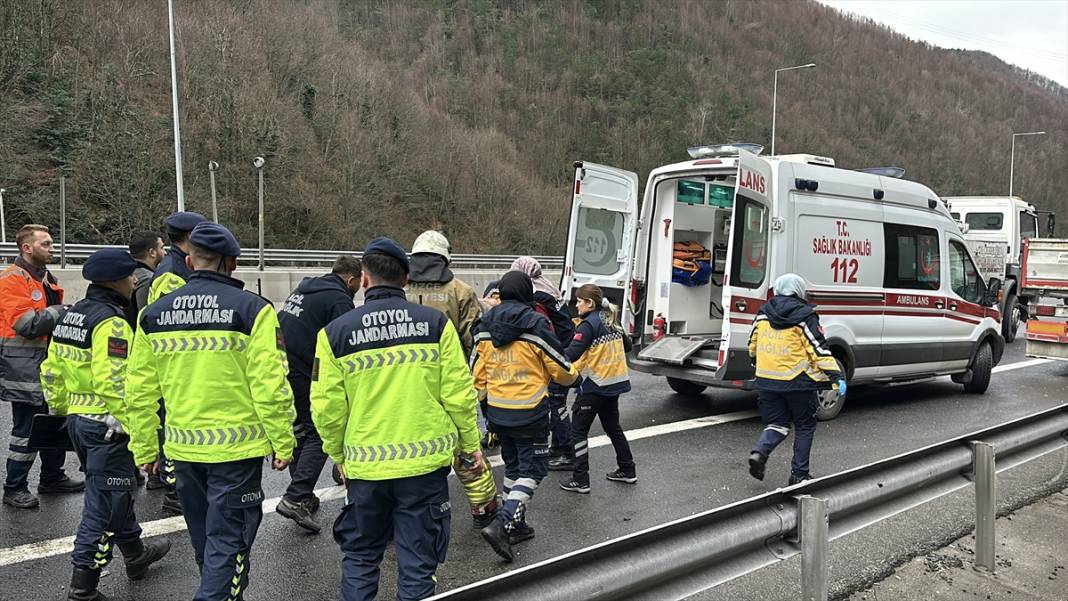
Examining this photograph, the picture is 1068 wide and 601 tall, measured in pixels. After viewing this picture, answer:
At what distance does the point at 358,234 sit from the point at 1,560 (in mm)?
33301

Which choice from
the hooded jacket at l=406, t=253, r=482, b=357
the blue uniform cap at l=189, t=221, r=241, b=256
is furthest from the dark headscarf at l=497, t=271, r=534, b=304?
the blue uniform cap at l=189, t=221, r=241, b=256

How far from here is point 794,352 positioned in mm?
5582

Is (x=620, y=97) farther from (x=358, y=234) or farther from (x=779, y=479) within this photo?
(x=779, y=479)

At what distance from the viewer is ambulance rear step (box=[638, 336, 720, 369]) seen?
7758mm

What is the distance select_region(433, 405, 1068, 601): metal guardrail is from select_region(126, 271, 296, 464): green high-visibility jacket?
1.56 m

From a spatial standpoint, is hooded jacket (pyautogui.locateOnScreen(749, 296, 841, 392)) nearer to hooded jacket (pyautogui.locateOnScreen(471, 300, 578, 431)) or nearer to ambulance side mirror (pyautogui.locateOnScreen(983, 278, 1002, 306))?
hooded jacket (pyautogui.locateOnScreen(471, 300, 578, 431))

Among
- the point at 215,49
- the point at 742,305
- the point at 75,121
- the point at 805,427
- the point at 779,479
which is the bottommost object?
the point at 779,479

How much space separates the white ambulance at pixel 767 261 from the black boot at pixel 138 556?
5.06 meters

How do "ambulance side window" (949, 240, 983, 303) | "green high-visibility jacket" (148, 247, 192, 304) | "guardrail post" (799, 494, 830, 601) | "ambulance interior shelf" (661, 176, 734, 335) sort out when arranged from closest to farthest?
"guardrail post" (799, 494, 830, 601)
"green high-visibility jacket" (148, 247, 192, 304)
"ambulance interior shelf" (661, 176, 734, 335)
"ambulance side window" (949, 240, 983, 303)

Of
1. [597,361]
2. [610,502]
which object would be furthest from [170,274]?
[610,502]

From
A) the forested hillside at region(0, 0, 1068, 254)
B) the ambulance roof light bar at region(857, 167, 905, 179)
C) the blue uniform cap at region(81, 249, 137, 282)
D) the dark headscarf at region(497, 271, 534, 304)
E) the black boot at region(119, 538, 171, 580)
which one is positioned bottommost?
the black boot at region(119, 538, 171, 580)

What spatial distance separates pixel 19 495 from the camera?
16.3ft

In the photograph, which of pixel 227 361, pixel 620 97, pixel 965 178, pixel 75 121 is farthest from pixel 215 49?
pixel 965 178

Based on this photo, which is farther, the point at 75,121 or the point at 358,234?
the point at 358,234
